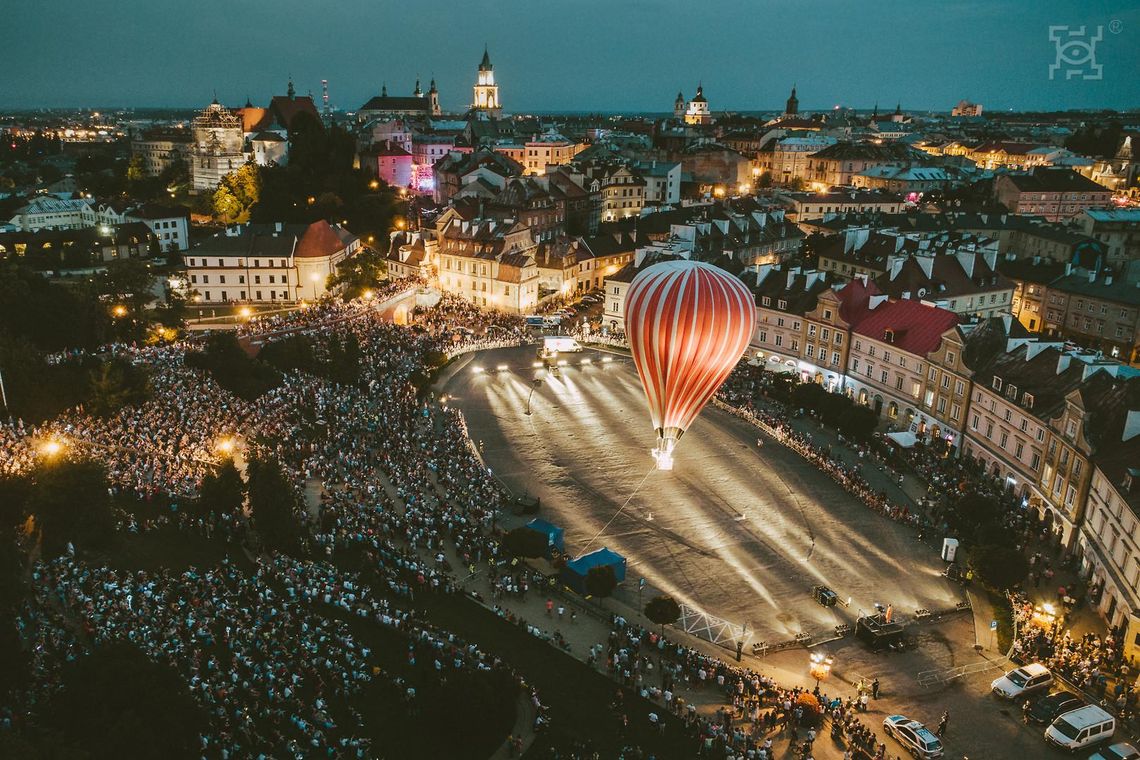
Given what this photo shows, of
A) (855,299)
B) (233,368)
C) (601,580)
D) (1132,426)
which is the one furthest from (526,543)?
(855,299)

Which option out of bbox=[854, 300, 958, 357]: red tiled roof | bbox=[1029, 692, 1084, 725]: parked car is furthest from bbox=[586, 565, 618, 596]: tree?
bbox=[854, 300, 958, 357]: red tiled roof

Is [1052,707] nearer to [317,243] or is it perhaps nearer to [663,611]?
[663,611]

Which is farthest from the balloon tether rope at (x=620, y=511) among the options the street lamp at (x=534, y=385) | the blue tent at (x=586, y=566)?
the street lamp at (x=534, y=385)

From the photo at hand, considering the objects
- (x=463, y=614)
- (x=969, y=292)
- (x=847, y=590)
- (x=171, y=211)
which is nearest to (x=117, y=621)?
(x=463, y=614)

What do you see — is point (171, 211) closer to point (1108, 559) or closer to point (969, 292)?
point (969, 292)

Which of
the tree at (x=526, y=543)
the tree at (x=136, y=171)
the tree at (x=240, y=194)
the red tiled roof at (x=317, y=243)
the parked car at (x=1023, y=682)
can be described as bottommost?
the parked car at (x=1023, y=682)

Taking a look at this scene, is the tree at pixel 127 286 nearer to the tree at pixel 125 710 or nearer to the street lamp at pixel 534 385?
the street lamp at pixel 534 385
